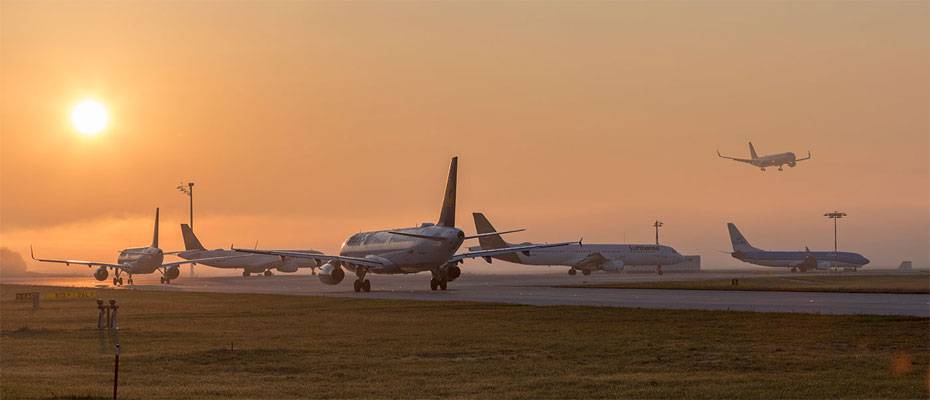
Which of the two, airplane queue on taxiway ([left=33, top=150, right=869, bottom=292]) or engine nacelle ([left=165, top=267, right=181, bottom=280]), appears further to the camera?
engine nacelle ([left=165, top=267, right=181, bottom=280])

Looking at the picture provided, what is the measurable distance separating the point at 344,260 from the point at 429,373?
156ft

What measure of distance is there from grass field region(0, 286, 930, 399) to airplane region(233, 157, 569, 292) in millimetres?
21451

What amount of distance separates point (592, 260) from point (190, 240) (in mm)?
44356

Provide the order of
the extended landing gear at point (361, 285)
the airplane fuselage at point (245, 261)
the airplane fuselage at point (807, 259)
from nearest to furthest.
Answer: the extended landing gear at point (361, 285), the airplane fuselage at point (245, 261), the airplane fuselage at point (807, 259)

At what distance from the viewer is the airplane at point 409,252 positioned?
6619cm

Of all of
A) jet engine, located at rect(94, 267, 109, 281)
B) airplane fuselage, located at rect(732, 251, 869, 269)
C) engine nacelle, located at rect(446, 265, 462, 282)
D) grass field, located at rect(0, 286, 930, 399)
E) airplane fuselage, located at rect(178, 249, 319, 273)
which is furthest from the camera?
airplane fuselage, located at rect(732, 251, 869, 269)

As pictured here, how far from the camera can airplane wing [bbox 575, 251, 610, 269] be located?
132m

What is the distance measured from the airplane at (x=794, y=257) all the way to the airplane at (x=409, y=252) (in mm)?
95534

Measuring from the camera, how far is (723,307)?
44969 mm

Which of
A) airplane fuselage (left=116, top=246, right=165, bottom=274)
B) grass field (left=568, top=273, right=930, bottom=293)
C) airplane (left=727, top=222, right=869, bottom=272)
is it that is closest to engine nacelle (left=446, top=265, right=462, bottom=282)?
grass field (left=568, top=273, right=930, bottom=293)

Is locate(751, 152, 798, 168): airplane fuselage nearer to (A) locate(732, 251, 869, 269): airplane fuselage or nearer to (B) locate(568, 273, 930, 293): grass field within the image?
(A) locate(732, 251, 869, 269): airplane fuselage

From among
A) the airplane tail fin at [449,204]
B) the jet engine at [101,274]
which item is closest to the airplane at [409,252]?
the airplane tail fin at [449,204]

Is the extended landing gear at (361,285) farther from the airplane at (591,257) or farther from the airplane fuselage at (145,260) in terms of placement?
the airplane at (591,257)

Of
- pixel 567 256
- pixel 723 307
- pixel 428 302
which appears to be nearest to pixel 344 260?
pixel 428 302
